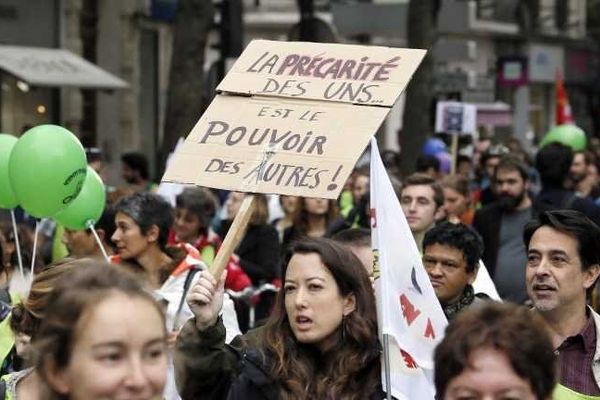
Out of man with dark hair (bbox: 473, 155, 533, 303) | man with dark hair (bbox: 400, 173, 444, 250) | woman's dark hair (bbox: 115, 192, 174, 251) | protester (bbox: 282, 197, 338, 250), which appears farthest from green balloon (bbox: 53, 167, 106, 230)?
protester (bbox: 282, 197, 338, 250)

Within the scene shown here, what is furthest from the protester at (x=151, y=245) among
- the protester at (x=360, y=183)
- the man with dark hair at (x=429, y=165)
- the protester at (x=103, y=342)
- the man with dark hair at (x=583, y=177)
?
the man with dark hair at (x=429, y=165)

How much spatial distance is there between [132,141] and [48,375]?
22770mm

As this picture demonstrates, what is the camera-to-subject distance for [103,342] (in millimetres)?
2906

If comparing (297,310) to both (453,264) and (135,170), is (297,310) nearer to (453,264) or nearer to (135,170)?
(453,264)

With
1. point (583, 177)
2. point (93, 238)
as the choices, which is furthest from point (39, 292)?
point (583, 177)

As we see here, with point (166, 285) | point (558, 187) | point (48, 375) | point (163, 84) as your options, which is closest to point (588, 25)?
point (163, 84)

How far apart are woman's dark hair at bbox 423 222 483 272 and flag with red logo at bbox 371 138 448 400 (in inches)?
49.9

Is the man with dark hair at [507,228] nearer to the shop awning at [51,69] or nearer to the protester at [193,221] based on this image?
the protester at [193,221]

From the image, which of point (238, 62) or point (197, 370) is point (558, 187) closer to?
point (238, 62)

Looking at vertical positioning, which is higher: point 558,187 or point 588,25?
point 558,187

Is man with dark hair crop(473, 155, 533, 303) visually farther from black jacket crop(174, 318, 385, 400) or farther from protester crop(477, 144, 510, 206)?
black jacket crop(174, 318, 385, 400)

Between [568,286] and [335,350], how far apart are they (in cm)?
90

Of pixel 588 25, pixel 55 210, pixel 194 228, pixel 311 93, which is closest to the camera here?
pixel 311 93

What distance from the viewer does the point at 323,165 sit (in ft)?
16.0
